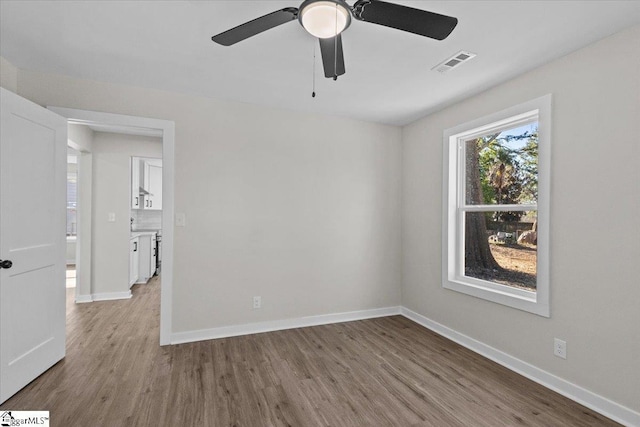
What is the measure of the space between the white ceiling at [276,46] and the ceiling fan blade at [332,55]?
1.03ft

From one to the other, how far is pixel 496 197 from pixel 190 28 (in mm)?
2936

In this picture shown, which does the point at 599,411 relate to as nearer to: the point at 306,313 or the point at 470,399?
the point at 470,399

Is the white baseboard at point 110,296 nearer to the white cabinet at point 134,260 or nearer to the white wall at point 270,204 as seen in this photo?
the white cabinet at point 134,260

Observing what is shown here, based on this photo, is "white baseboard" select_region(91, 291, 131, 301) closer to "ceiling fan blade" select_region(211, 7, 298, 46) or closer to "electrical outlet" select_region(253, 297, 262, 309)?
"electrical outlet" select_region(253, 297, 262, 309)

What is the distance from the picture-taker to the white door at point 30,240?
85.7 inches

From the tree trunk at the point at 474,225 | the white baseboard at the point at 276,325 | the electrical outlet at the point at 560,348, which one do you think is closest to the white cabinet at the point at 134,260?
the white baseboard at the point at 276,325

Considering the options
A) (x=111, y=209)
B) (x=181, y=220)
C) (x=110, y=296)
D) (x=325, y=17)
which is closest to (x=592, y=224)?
(x=325, y=17)

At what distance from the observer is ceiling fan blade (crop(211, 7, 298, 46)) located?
1.50 metres

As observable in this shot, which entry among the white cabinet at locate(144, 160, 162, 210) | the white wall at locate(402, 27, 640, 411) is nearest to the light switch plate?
the white wall at locate(402, 27, 640, 411)

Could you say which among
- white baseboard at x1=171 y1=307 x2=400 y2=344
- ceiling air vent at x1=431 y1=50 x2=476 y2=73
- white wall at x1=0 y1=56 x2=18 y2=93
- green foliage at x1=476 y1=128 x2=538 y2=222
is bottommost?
white baseboard at x1=171 y1=307 x2=400 y2=344

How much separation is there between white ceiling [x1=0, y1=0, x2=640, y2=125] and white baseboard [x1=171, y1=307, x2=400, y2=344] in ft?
8.02

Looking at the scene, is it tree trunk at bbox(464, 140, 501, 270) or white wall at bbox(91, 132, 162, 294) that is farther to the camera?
white wall at bbox(91, 132, 162, 294)

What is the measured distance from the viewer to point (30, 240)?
240cm

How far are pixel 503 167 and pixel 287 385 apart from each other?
2.71 m
